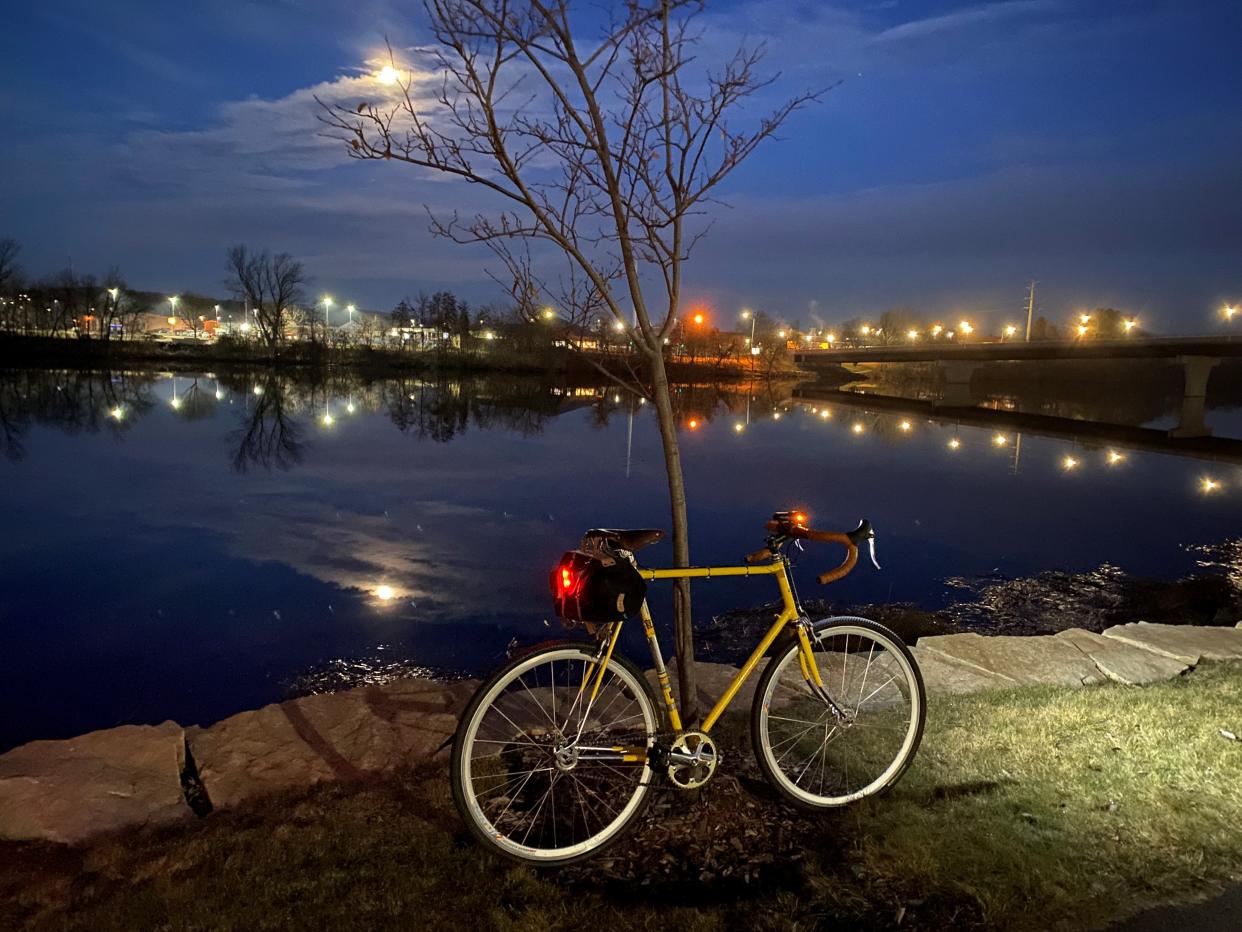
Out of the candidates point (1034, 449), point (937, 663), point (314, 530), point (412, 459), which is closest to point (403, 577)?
point (314, 530)

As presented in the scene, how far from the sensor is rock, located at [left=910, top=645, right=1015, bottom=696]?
19.9 feet

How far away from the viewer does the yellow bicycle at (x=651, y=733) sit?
3609mm

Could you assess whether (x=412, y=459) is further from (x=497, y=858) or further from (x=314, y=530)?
(x=497, y=858)

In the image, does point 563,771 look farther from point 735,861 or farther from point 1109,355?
point 1109,355

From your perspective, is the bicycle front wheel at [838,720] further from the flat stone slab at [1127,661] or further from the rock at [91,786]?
the rock at [91,786]

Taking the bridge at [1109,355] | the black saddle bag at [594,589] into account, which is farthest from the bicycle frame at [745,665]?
the bridge at [1109,355]

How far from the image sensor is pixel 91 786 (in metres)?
4.53

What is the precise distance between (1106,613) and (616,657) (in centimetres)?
1155

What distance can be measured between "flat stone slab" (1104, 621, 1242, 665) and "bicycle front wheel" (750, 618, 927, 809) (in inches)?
133

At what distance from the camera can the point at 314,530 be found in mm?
16906

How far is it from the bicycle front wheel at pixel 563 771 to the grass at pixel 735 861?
0.59 ft

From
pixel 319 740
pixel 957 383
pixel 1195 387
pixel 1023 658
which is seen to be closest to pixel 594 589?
pixel 319 740

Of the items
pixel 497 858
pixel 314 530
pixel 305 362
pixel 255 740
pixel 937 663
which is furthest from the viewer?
pixel 305 362

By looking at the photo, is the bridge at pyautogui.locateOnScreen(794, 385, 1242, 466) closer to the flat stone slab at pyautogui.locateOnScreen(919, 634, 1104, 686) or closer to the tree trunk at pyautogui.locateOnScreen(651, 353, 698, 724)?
the flat stone slab at pyautogui.locateOnScreen(919, 634, 1104, 686)
